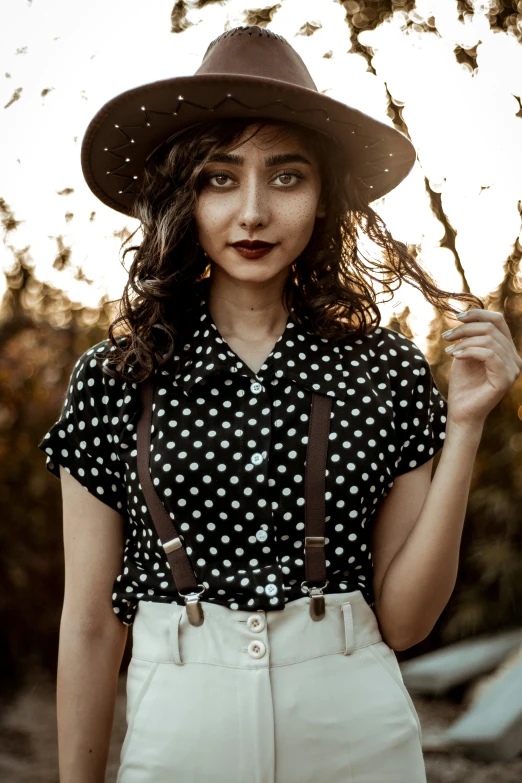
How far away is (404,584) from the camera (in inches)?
68.4

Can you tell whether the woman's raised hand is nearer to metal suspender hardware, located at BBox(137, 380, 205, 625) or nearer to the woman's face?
the woman's face

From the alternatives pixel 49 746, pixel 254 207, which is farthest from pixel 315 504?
pixel 49 746

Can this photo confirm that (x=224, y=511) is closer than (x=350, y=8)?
Yes

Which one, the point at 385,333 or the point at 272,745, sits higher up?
the point at 385,333

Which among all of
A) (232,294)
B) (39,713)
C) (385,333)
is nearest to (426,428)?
(385,333)

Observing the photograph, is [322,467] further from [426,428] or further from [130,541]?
[130,541]

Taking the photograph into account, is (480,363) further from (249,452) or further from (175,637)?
(175,637)

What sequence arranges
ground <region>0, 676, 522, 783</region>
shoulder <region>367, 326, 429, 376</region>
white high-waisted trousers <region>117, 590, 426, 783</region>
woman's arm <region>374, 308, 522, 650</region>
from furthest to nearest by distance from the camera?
ground <region>0, 676, 522, 783</region> < shoulder <region>367, 326, 429, 376</region> < woman's arm <region>374, 308, 522, 650</region> < white high-waisted trousers <region>117, 590, 426, 783</region>

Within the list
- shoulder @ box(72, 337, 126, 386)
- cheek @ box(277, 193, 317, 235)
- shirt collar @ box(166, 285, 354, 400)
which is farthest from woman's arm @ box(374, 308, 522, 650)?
shoulder @ box(72, 337, 126, 386)

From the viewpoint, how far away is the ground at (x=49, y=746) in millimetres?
3760

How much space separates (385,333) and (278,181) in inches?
16.2

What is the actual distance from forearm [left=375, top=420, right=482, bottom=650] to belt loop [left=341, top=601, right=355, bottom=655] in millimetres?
135

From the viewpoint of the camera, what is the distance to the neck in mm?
1919

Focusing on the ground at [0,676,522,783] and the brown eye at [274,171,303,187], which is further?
the ground at [0,676,522,783]
